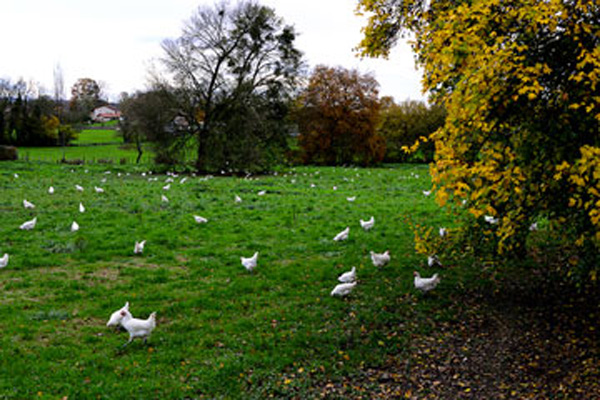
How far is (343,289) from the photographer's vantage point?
8.41m

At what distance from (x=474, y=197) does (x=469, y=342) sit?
2456 mm

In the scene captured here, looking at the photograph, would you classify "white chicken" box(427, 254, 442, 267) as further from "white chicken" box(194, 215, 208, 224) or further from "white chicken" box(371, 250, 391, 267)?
"white chicken" box(194, 215, 208, 224)

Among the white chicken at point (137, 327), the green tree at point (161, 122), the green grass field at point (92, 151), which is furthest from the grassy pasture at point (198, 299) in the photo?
the green grass field at point (92, 151)

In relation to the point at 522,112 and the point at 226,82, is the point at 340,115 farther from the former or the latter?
the point at 522,112

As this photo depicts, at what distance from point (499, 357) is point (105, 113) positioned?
127m

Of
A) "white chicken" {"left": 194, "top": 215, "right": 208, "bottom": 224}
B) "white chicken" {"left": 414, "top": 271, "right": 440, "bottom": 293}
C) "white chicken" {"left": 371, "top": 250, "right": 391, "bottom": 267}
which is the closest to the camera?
"white chicken" {"left": 414, "top": 271, "right": 440, "bottom": 293}

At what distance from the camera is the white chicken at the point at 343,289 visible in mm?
8375

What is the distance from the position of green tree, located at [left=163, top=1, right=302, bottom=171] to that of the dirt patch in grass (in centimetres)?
2591

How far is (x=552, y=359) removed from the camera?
21.4 feet

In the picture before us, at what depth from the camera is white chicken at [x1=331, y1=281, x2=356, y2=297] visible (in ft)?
27.5

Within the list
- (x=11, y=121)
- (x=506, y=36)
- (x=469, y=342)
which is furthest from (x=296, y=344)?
(x=11, y=121)

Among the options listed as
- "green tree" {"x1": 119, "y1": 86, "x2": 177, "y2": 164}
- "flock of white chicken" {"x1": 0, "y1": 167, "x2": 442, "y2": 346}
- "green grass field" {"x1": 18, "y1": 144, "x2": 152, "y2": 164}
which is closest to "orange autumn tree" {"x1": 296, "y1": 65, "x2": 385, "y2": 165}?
"green tree" {"x1": 119, "y1": 86, "x2": 177, "y2": 164}

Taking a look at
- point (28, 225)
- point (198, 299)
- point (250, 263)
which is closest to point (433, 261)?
point (250, 263)

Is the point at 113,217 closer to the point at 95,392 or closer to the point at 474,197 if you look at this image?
the point at 95,392
